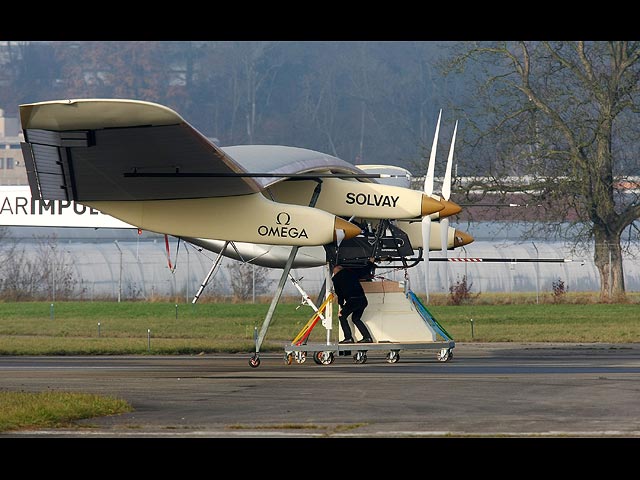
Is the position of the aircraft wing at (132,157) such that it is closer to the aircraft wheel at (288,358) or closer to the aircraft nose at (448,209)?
the aircraft nose at (448,209)

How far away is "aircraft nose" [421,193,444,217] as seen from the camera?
27266mm

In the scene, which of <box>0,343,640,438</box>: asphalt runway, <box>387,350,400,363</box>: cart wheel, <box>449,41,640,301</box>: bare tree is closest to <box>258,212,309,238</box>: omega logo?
<box>0,343,640,438</box>: asphalt runway

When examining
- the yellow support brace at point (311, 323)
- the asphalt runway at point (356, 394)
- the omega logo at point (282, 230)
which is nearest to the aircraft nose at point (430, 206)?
the yellow support brace at point (311, 323)

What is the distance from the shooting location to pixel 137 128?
2261 centimetres

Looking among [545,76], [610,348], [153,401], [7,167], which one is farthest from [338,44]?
[153,401]

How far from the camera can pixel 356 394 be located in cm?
1930

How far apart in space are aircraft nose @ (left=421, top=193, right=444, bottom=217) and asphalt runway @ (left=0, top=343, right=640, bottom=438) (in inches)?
132

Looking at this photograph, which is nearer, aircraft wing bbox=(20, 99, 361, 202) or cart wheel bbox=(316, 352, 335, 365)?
aircraft wing bbox=(20, 99, 361, 202)

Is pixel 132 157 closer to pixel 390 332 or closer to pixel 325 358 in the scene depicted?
pixel 325 358

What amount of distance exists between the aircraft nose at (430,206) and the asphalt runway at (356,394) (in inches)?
132

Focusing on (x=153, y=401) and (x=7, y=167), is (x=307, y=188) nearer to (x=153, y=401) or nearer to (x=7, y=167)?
(x=153, y=401)

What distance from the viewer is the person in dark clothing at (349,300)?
87.4ft

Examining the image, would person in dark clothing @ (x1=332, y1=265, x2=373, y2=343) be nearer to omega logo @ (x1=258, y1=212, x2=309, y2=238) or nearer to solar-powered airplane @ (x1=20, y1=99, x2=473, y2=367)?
solar-powered airplane @ (x1=20, y1=99, x2=473, y2=367)

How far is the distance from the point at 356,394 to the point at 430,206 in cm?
881
